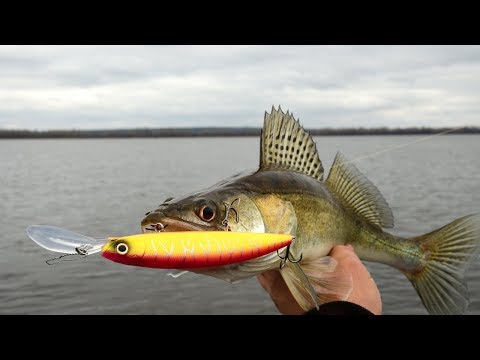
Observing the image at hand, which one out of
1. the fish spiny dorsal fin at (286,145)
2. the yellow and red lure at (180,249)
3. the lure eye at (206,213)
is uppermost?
the fish spiny dorsal fin at (286,145)

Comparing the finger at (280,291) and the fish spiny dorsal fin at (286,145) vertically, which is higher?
the fish spiny dorsal fin at (286,145)

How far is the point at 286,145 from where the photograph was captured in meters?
3.80

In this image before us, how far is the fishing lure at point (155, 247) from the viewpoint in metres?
2.37

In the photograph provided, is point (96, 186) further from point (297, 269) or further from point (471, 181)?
point (297, 269)

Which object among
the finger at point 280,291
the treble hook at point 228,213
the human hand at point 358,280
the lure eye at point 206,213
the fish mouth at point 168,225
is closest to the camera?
the fish mouth at point 168,225

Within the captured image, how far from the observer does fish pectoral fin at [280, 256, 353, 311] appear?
3363 millimetres

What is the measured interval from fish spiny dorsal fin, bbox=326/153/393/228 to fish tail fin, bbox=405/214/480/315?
457 millimetres

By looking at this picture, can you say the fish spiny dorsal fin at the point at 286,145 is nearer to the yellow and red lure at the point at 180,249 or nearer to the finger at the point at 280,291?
the finger at the point at 280,291

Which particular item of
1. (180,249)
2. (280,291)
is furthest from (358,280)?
(180,249)

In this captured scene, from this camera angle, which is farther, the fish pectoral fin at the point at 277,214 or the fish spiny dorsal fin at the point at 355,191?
the fish spiny dorsal fin at the point at 355,191

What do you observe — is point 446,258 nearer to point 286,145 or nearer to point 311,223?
point 311,223

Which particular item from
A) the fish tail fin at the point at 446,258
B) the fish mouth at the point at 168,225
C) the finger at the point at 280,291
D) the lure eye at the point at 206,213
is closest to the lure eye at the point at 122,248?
the fish mouth at the point at 168,225

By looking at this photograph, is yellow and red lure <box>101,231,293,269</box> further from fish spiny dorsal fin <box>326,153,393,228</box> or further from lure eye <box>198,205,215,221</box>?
fish spiny dorsal fin <box>326,153,393,228</box>

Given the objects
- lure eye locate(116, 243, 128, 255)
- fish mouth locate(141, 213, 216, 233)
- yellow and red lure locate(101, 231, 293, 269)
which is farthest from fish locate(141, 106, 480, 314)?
lure eye locate(116, 243, 128, 255)
